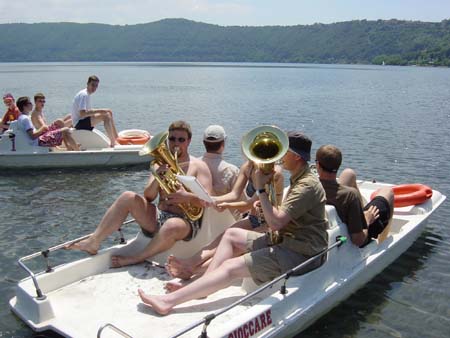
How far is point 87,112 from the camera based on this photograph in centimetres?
1395

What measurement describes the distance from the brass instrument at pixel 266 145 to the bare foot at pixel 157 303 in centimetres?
144

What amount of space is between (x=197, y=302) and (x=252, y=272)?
675mm

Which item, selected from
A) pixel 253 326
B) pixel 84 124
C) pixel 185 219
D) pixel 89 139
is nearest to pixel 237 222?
pixel 185 219

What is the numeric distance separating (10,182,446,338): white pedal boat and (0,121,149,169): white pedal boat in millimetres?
7745

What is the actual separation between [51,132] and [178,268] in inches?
354

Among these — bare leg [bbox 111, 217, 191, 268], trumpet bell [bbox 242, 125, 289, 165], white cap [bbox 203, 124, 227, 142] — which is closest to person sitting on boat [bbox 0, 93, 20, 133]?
bare leg [bbox 111, 217, 191, 268]

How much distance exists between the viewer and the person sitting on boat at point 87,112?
13.9 metres

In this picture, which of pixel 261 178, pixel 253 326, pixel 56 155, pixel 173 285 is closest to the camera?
pixel 253 326

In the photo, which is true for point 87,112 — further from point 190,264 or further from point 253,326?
point 253,326

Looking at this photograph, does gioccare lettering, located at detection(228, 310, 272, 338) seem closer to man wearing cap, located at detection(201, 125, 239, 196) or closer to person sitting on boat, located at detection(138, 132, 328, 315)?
person sitting on boat, located at detection(138, 132, 328, 315)

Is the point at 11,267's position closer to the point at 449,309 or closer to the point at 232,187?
the point at 232,187

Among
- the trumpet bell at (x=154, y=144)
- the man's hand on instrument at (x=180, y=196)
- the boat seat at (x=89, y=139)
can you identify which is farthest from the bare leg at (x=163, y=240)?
the boat seat at (x=89, y=139)

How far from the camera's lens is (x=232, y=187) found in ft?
21.5

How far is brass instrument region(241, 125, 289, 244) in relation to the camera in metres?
5.18
